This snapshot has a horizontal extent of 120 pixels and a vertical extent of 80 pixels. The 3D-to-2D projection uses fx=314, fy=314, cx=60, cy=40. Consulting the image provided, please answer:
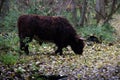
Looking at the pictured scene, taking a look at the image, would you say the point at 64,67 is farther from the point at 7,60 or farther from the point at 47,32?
the point at 47,32

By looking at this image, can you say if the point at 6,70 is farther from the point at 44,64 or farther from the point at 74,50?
the point at 74,50

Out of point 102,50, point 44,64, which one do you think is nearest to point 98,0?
point 102,50

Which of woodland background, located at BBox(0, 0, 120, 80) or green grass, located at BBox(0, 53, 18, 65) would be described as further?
green grass, located at BBox(0, 53, 18, 65)

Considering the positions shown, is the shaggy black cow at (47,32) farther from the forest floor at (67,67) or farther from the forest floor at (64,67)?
the forest floor at (67,67)

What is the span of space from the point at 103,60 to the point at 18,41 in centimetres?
373

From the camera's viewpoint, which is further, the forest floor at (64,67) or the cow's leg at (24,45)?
the cow's leg at (24,45)

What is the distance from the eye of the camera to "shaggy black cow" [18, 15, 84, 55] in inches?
515

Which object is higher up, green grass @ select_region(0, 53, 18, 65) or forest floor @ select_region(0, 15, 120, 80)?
green grass @ select_region(0, 53, 18, 65)

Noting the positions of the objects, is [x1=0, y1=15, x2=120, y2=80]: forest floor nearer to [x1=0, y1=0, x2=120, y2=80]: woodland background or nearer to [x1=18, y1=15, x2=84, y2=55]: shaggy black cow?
[x1=0, y1=0, x2=120, y2=80]: woodland background

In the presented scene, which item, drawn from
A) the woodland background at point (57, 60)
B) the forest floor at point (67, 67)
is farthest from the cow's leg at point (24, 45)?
the forest floor at point (67, 67)

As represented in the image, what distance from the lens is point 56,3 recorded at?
27734 mm

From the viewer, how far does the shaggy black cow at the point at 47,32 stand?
13086 mm

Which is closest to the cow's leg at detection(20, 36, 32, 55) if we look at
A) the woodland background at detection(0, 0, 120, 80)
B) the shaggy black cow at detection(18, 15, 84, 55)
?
the shaggy black cow at detection(18, 15, 84, 55)

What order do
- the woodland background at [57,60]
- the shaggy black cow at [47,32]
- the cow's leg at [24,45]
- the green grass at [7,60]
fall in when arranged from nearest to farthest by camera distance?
the woodland background at [57,60] → the green grass at [7,60] → the cow's leg at [24,45] → the shaggy black cow at [47,32]
